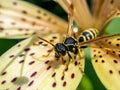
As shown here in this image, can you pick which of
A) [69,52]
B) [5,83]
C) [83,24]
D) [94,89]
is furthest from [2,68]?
[83,24]

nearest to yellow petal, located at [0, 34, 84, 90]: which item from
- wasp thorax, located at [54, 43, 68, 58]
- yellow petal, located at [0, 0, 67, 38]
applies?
wasp thorax, located at [54, 43, 68, 58]

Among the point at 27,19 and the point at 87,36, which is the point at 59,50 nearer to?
the point at 87,36

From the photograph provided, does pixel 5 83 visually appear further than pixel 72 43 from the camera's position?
No

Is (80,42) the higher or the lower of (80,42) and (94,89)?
the higher

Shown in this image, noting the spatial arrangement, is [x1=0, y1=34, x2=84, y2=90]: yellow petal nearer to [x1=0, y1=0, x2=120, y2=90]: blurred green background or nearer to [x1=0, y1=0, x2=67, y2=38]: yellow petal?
[x1=0, y1=0, x2=120, y2=90]: blurred green background

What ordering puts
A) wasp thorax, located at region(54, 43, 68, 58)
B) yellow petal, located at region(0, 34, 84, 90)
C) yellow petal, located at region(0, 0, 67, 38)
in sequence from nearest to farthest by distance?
1. yellow petal, located at region(0, 34, 84, 90)
2. wasp thorax, located at region(54, 43, 68, 58)
3. yellow petal, located at region(0, 0, 67, 38)

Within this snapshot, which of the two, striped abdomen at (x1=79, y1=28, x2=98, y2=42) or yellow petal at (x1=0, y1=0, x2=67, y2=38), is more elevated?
yellow petal at (x1=0, y1=0, x2=67, y2=38)

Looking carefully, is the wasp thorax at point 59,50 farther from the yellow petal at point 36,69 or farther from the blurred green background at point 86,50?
the blurred green background at point 86,50

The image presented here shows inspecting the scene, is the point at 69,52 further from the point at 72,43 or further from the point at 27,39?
the point at 27,39

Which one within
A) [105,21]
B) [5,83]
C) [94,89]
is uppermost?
[105,21]
